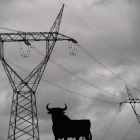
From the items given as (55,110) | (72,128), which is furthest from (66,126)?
(55,110)

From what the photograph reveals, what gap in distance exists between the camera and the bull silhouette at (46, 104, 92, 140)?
38625 mm

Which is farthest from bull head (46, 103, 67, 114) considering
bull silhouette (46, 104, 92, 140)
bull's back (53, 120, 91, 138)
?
bull's back (53, 120, 91, 138)

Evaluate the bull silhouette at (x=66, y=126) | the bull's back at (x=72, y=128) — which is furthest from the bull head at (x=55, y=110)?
the bull's back at (x=72, y=128)

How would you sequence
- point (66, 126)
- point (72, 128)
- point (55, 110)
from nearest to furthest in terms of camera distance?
point (66, 126), point (72, 128), point (55, 110)

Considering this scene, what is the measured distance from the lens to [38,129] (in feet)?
122

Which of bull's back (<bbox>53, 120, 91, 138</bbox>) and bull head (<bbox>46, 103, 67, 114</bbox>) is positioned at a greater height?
bull head (<bbox>46, 103, 67, 114</bbox>)

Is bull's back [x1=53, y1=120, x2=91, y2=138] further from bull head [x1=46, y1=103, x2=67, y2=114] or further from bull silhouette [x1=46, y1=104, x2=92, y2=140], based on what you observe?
bull head [x1=46, y1=103, x2=67, y2=114]

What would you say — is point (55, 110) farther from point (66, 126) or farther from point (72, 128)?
point (72, 128)

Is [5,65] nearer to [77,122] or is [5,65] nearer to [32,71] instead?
[32,71]

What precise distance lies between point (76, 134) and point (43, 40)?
12664mm

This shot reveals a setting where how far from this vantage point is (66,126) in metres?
38.8

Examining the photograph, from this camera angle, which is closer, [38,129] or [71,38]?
[38,129]

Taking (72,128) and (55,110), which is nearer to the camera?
(72,128)

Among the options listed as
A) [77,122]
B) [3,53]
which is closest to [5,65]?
[3,53]
